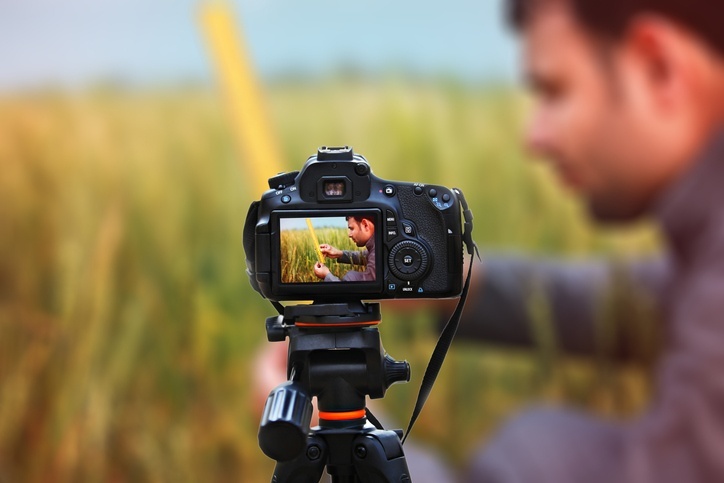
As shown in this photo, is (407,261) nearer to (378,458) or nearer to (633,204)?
(378,458)

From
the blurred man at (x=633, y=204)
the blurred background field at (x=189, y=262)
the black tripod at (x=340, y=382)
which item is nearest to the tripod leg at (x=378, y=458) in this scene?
the black tripod at (x=340, y=382)

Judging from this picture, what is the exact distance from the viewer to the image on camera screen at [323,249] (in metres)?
0.64

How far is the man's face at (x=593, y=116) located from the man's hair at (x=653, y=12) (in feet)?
0.06

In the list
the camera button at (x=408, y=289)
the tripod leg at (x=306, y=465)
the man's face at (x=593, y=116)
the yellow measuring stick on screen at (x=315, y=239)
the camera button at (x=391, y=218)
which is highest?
the man's face at (x=593, y=116)

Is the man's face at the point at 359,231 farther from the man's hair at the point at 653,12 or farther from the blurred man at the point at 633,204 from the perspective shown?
the man's hair at the point at 653,12

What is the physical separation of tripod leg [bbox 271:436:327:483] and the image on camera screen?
120 mm

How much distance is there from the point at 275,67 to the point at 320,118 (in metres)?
0.12

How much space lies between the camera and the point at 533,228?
5.67 feet

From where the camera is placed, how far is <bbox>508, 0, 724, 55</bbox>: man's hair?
4.54ft

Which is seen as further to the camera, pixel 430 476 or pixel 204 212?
pixel 204 212

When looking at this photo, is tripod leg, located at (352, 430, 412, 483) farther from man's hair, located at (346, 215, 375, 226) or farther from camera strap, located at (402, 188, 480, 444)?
man's hair, located at (346, 215, 375, 226)

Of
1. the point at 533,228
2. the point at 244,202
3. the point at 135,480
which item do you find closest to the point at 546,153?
the point at 533,228

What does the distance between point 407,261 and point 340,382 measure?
0.10 metres

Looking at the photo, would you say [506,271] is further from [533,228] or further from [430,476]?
[430,476]
